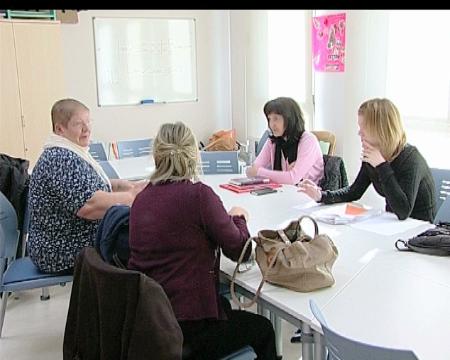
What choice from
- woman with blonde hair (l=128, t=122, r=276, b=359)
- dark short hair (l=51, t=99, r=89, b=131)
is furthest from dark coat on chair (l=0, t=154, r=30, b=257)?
woman with blonde hair (l=128, t=122, r=276, b=359)

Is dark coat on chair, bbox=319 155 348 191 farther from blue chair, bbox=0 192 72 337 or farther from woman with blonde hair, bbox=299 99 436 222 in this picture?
blue chair, bbox=0 192 72 337

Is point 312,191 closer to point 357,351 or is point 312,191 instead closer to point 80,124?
point 80,124

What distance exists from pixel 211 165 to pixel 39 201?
1.49m

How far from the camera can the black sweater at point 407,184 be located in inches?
96.9

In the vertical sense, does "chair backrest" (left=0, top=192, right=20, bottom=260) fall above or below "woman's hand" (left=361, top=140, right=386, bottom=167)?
below

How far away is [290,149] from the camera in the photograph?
3510mm

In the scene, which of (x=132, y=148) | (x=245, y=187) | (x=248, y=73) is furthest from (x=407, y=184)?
(x=248, y=73)

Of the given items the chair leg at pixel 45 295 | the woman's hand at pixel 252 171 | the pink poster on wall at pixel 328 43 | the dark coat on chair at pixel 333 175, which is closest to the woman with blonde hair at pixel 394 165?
the dark coat on chair at pixel 333 175

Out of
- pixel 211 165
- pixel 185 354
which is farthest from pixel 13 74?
pixel 185 354

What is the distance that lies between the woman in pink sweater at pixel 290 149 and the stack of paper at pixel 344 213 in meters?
0.60

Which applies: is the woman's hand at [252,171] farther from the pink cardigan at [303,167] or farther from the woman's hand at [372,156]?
the woman's hand at [372,156]

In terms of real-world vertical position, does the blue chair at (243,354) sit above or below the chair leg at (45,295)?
above

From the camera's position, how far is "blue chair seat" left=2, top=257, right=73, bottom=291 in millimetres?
2512

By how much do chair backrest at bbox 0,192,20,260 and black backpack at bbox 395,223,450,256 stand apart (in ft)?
6.43
